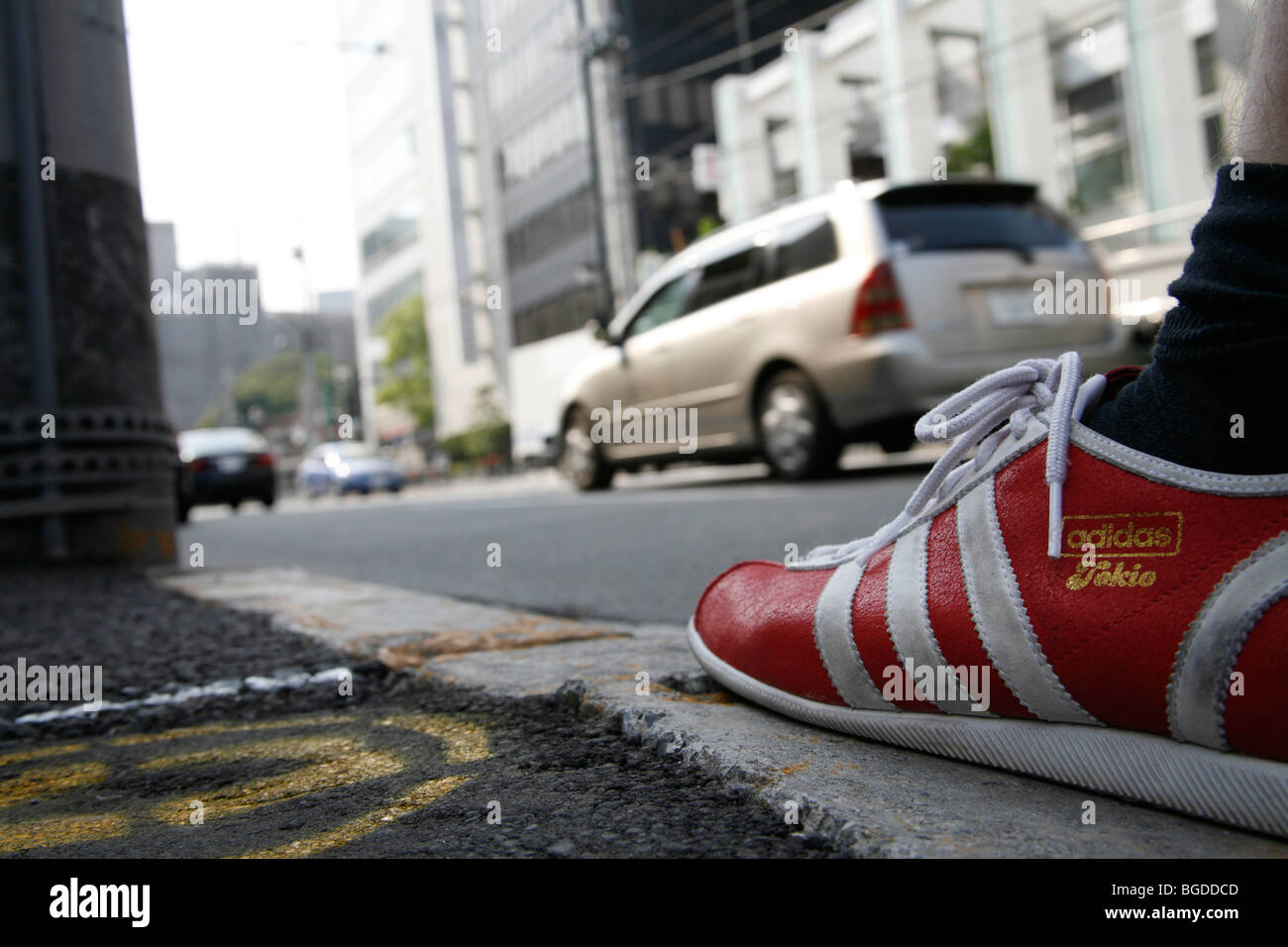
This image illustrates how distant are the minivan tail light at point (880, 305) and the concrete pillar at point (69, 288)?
12.5ft

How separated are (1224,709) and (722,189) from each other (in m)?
26.2

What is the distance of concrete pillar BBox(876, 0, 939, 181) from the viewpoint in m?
20.2

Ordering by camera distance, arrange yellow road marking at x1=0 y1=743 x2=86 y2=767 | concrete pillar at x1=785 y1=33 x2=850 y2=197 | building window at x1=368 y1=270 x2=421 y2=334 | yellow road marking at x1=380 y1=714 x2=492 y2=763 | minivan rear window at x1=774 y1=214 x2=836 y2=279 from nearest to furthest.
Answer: yellow road marking at x1=380 y1=714 x2=492 y2=763 → yellow road marking at x1=0 y1=743 x2=86 y2=767 → minivan rear window at x1=774 y1=214 x2=836 y2=279 → concrete pillar at x1=785 y1=33 x2=850 y2=197 → building window at x1=368 y1=270 x2=421 y2=334

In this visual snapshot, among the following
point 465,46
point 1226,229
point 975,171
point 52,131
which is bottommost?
point 1226,229

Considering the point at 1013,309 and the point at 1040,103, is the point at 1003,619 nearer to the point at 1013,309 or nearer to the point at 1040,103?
the point at 1013,309

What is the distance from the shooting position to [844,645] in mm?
1339

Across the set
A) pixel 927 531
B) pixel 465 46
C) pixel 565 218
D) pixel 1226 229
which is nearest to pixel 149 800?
pixel 927 531

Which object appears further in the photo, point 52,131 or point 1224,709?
point 52,131

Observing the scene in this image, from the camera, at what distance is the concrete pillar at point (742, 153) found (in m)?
25.1

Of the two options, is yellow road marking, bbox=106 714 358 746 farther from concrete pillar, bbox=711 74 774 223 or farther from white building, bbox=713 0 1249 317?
concrete pillar, bbox=711 74 774 223

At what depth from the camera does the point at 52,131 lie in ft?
14.7

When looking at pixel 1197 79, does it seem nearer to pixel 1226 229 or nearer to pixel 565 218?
pixel 1226 229
